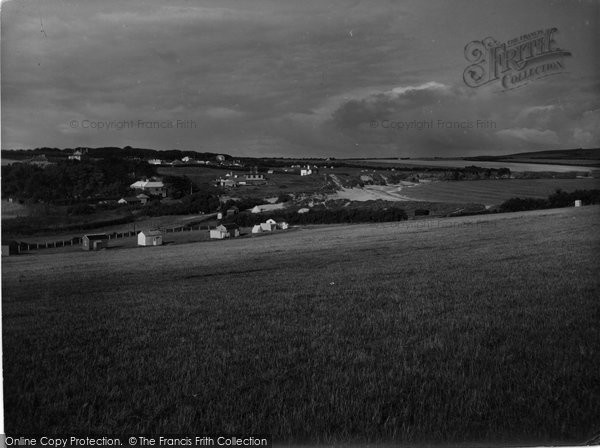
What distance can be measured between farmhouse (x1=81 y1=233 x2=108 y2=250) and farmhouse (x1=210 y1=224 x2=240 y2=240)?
1.40 m

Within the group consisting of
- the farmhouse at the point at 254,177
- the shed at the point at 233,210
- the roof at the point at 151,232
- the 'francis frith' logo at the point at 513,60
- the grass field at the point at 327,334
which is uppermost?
the 'francis frith' logo at the point at 513,60

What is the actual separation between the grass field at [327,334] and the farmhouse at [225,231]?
0.19 m

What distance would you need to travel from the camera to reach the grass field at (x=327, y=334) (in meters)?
3.92

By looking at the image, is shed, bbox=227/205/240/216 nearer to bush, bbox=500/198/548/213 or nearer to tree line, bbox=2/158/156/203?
tree line, bbox=2/158/156/203

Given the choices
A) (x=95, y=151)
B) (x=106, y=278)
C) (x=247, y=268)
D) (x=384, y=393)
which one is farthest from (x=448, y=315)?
(x=95, y=151)

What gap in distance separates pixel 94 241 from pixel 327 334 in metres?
3.36

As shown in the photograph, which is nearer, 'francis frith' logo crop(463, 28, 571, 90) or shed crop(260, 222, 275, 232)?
'francis frith' logo crop(463, 28, 571, 90)

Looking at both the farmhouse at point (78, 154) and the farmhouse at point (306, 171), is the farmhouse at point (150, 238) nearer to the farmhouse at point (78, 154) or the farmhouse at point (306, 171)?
the farmhouse at point (78, 154)

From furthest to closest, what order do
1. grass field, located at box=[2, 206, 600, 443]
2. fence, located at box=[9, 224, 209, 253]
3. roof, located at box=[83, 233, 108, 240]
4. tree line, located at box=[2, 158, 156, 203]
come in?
roof, located at box=[83, 233, 108, 240] → fence, located at box=[9, 224, 209, 253] → tree line, located at box=[2, 158, 156, 203] → grass field, located at box=[2, 206, 600, 443]

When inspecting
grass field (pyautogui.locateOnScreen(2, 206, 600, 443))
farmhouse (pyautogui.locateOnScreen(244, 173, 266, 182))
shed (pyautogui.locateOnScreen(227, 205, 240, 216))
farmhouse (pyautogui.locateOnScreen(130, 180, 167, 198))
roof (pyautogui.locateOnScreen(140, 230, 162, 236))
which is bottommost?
grass field (pyautogui.locateOnScreen(2, 206, 600, 443))

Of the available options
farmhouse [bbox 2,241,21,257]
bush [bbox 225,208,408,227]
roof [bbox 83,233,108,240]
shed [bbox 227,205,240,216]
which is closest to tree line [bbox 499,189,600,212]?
bush [bbox 225,208,408,227]

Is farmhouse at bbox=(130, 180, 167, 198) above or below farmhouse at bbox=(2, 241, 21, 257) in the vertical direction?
above

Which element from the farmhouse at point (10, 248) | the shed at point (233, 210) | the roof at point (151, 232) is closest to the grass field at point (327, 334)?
the farmhouse at point (10, 248)

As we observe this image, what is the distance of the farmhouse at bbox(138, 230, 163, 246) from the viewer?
19.8ft
